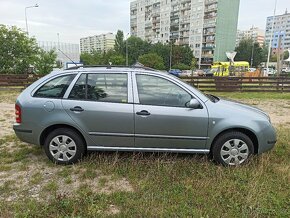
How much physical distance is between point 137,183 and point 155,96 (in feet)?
4.44

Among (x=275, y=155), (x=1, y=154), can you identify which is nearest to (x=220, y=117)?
(x=275, y=155)

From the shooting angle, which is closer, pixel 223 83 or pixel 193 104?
pixel 193 104

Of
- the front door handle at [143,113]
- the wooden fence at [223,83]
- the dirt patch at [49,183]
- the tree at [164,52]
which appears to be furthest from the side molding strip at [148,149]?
the tree at [164,52]

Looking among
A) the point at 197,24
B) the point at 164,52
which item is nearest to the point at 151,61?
the point at 164,52

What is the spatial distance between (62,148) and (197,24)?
69.0 meters

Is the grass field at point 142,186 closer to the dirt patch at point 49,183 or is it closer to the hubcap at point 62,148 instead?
the dirt patch at point 49,183

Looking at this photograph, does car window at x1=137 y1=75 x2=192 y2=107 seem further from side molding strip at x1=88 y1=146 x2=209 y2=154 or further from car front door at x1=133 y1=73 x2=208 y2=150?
side molding strip at x1=88 y1=146 x2=209 y2=154

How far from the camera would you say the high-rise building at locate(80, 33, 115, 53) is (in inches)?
3411

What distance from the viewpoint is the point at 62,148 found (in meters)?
4.00

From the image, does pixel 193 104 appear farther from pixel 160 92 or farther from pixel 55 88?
pixel 55 88

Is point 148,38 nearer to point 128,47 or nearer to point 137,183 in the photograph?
point 128,47

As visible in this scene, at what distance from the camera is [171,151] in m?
3.96

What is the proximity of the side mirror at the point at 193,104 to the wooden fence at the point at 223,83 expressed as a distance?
429 inches

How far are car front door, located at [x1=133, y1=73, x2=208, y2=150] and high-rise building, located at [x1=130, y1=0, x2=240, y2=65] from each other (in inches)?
2531
